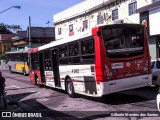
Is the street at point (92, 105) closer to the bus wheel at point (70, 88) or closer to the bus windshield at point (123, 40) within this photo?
the bus wheel at point (70, 88)

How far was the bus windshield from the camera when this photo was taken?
42.8ft

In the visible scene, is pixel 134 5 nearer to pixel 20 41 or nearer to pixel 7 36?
pixel 20 41

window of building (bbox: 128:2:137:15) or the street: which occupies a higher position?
window of building (bbox: 128:2:137:15)

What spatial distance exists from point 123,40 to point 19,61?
87.7ft

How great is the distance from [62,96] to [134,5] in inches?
579

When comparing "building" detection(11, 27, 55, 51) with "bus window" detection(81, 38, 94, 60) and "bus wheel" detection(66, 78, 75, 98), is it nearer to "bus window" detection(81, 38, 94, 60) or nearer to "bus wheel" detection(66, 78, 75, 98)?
"bus wheel" detection(66, 78, 75, 98)

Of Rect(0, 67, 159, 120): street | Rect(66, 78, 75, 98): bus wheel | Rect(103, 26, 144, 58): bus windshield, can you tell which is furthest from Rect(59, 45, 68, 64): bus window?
Rect(103, 26, 144, 58): bus windshield

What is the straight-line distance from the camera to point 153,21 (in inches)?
1018

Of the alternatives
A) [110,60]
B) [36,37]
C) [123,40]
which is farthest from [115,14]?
[36,37]

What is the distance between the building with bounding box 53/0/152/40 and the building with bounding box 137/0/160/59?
0.74m

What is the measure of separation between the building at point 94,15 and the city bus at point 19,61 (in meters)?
5.56

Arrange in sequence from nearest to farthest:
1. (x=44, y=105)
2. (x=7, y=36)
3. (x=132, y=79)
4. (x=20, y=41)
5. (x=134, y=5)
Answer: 1. (x=132, y=79)
2. (x=44, y=105)
3. (x=134, y=5)
4. (x=20, y=41)
5. (x=7, y=36)

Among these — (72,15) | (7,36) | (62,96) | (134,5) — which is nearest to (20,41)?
(7,36)

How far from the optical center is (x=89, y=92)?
45.3 ft
